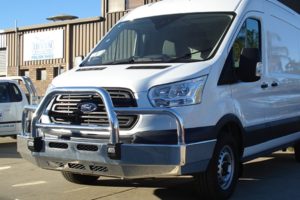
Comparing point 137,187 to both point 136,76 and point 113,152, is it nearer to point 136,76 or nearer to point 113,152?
point 113,152

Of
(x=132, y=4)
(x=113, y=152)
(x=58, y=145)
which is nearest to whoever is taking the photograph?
(x=113, y=152)

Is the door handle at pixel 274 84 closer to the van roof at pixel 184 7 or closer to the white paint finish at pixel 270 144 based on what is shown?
the white paint finish at pixel 270 144

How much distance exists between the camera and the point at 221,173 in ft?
20.5

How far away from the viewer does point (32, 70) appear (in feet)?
86.4

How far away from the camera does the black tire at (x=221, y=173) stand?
5.95m

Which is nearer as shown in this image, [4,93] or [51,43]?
[4,93]

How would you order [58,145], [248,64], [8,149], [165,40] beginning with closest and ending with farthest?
1. [58,145]
2. [248,64]
3. [165,40]
4. [8,149]

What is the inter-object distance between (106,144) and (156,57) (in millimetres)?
1512

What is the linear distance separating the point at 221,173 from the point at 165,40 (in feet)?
5.88

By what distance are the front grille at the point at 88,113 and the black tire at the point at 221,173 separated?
111 cm

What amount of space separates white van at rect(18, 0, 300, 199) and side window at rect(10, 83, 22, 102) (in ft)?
22.2

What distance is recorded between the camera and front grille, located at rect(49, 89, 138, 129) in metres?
5.50

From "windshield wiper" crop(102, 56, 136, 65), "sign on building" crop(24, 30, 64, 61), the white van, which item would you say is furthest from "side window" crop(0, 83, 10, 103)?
"sign on building" crop(24, 30, 64, 61)

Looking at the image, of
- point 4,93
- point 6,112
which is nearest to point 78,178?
point 6,112
